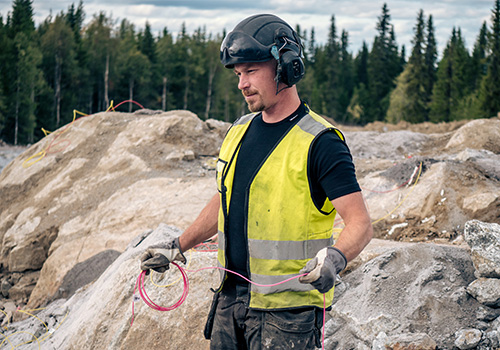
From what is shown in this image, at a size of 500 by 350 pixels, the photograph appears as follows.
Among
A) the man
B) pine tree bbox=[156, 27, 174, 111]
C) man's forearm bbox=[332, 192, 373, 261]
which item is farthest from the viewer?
pine tree bbox=[156, 27, 174, 111]

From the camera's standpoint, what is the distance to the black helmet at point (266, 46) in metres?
2.46

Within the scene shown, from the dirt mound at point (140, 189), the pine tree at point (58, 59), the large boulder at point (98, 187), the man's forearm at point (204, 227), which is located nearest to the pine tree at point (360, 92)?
the pine tree at point (58, 59)

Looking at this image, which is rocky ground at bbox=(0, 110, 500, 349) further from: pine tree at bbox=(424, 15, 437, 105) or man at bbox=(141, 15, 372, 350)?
pine tree at bbox=(424, 15, 437, 105)

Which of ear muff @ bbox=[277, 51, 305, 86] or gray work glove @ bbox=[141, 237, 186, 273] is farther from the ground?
ear muff @ bbox=[277, 51, 305, 86]

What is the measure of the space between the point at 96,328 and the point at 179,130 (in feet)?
20.8

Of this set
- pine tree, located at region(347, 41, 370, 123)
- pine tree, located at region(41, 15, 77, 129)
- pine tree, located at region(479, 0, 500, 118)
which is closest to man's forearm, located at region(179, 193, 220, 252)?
pine tree, located at region(41, 15, 77, 129)

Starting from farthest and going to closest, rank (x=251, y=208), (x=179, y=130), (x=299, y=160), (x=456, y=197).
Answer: (x=179, y=130)
(x=456, y=197)
(x=251, y=208)
(x=299, y=160)

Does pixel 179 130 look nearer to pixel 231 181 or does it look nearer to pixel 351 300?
pixel 351 300

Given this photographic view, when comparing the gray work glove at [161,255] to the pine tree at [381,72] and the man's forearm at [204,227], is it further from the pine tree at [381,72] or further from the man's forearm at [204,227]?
the pine tree at [381,72]

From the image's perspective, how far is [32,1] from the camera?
42.2 m

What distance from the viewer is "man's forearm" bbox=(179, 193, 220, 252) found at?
285cm

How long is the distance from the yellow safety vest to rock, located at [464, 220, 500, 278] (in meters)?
1.96

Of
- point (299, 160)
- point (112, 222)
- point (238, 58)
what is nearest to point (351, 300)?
point (299, 160)

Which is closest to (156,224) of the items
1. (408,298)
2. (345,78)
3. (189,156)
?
(189,156)
